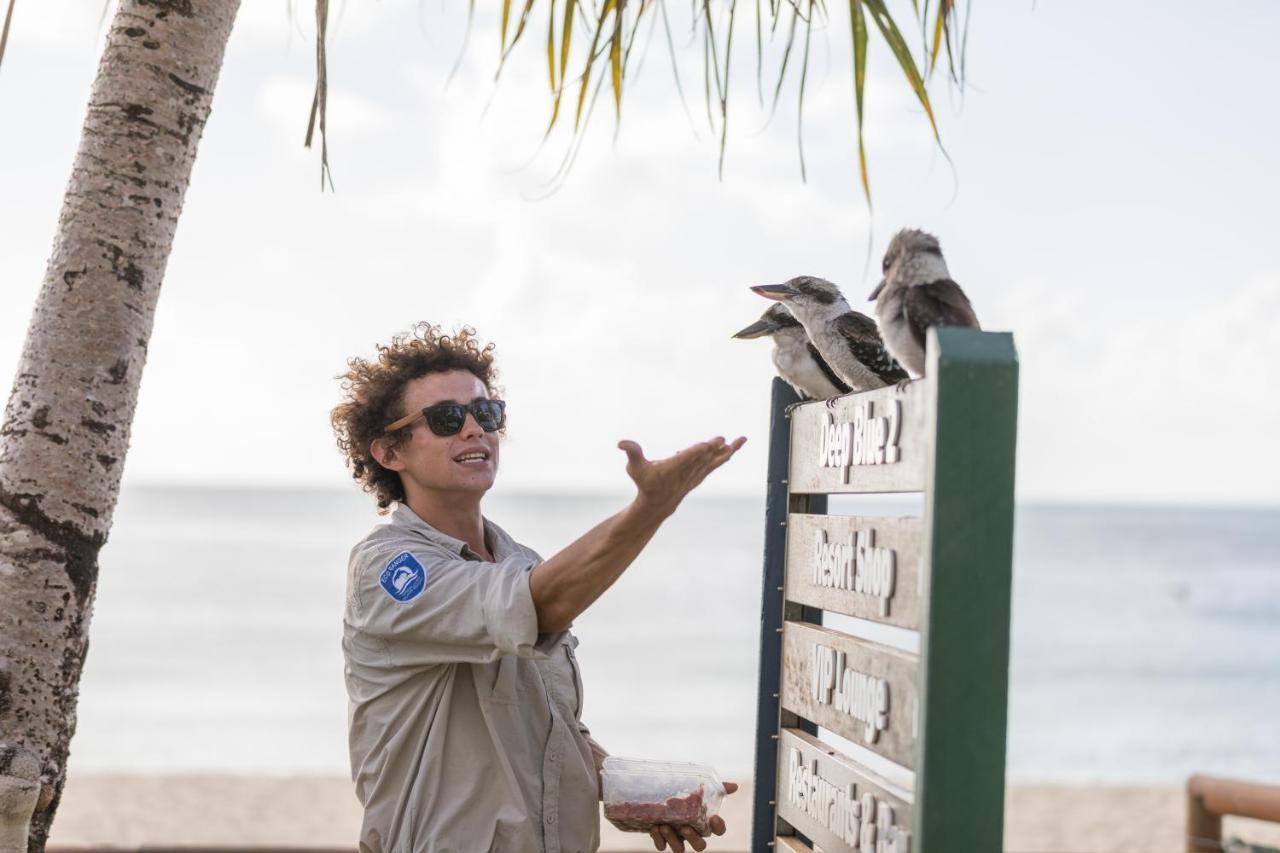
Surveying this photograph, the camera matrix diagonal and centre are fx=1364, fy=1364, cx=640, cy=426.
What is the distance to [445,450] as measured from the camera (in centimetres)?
348

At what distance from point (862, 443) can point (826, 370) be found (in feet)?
2.01

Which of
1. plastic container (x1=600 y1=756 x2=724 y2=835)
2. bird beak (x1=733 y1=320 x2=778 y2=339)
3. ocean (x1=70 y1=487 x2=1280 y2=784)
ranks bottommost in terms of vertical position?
ocean (x1=70 y1=487 x2=1280 y2=784)

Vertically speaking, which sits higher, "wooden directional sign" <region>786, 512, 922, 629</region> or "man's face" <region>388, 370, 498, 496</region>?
"man's face" <region>388, 370, 498, 496</region>

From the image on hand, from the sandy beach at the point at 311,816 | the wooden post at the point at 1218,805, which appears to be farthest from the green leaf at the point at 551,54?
the sandy beach at the point at 311,816

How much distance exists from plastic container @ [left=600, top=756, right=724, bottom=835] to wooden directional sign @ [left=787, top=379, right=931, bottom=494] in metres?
0.70

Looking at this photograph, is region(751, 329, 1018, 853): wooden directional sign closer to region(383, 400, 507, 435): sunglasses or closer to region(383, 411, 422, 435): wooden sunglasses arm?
region(383, 400, 507, 435): sunglasses

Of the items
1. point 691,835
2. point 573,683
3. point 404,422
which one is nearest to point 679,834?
point 691,835

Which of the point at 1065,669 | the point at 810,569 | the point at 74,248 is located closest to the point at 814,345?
the point at 810,569

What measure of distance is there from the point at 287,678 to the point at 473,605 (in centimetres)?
2873

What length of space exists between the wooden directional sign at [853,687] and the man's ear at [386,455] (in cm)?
114

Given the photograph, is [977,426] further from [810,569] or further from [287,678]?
[287,678]

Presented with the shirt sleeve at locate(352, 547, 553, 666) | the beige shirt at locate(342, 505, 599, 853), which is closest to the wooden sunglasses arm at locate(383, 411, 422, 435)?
the beige shirt at locate(342, 505, 599, 853)

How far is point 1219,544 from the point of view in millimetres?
79750

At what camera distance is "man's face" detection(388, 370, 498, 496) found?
3.46 metres
